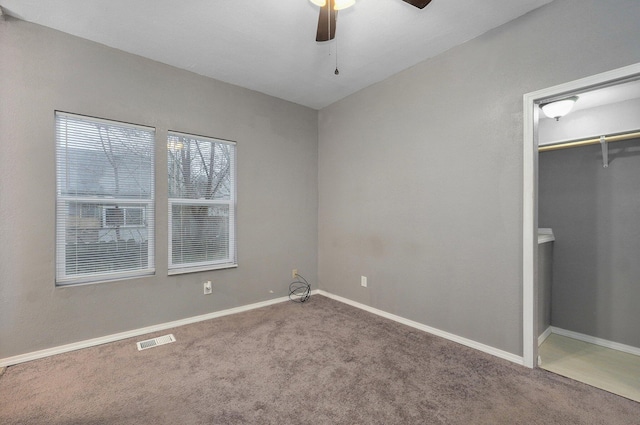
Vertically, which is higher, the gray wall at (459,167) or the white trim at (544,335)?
the gray wall at (459,167)

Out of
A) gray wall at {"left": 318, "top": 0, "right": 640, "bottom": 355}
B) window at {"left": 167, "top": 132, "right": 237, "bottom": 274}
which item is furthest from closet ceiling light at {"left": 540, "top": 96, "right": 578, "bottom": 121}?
window at {"left": 167, "top": 132, "right": 237, "bottom": 274}

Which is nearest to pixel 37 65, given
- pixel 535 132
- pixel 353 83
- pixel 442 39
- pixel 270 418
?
pixel 353 83

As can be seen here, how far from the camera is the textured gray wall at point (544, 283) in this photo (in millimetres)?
2627

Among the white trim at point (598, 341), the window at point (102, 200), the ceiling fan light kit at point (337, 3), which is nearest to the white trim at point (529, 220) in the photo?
the white trim at point (598, 341)

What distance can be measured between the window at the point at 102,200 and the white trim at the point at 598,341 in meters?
4.26

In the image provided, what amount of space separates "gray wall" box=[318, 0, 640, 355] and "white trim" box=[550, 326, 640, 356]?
111 centimetres

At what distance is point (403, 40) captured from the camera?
99.9 inches

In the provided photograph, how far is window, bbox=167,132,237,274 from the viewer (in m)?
3.02

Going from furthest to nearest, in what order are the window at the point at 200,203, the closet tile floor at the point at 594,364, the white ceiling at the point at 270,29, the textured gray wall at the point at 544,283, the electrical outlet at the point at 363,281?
the electrical outlet at the point at 363,281 → the window at the point at 200,203 → the textured gray wall at the point at 544,283 → the white ceiling at the point at 270,29 → the closet tile floor at the point at 594,364

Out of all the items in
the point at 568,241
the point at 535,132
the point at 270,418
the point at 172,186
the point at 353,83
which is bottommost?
the point at 270,418

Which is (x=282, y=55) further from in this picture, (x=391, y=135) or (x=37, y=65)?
(x=37, y=65)

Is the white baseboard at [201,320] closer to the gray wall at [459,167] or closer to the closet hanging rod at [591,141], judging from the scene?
the gray wall at [459,167]

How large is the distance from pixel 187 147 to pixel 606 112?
14.1 feet

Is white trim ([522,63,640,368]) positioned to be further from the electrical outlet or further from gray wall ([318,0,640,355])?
the electrical outlet
